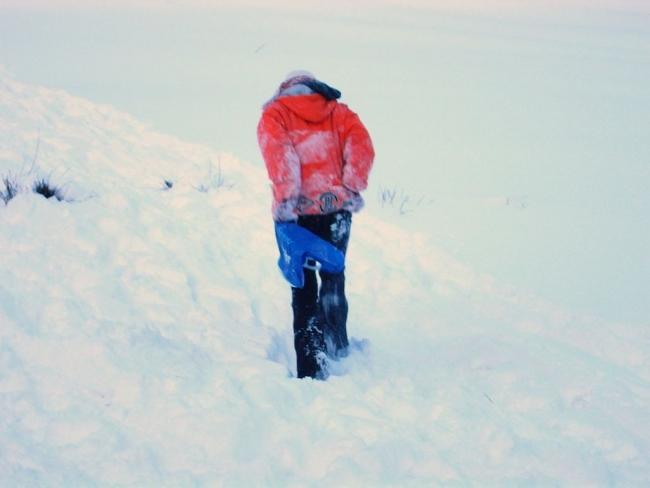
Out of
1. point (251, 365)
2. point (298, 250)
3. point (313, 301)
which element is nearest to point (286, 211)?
point (298, 250)

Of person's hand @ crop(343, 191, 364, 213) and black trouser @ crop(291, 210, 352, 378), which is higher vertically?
person's hand @ crop(343, 191, 364, 213)

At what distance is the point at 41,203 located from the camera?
4.65 metres

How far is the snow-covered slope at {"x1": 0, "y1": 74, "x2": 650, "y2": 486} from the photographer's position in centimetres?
284

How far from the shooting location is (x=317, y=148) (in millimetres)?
A: 3445

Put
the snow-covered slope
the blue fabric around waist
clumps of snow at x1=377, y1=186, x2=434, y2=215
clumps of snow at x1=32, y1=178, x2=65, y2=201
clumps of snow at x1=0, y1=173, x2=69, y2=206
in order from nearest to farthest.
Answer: the snow-covered slope < the blue fabric around waist < clumps of snow at x1=0, y1=173, x2=69, y2=206 < clumps of snow at x1=32, y1=178, x2=65, y2=201 < clumps of snow at x1=377, y1=186, x2=434, y2=215

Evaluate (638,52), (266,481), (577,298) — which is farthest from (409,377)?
(638,52)

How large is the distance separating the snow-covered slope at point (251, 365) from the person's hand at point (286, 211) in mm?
763

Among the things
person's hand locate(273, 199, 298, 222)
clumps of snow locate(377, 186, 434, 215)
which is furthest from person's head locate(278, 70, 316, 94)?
clumps of snow locate(377, 186, 434, 215)

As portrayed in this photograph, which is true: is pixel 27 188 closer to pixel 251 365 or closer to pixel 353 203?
pixel 251 365

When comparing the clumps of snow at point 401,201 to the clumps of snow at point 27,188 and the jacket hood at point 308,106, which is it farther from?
the jacket hood at point 308,106

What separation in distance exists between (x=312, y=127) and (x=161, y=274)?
1.59 m

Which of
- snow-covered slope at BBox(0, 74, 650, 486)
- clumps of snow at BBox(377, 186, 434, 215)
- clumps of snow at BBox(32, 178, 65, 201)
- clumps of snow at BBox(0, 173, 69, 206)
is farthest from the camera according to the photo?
clumps of snow at BBox(377, 186, 434, 215)

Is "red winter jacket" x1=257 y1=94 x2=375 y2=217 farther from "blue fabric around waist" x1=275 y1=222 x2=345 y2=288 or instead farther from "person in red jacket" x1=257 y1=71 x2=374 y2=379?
"blue fabric around waist" x1=275 y1=222 x2=345 y2=288

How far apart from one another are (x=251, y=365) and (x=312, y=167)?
1.04 m
